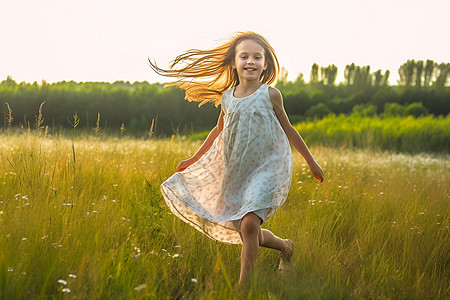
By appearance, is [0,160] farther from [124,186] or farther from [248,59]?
[248,59]

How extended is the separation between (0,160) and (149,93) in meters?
18.9

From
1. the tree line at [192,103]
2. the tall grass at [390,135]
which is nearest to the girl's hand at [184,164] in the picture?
the tall grass at [390,135]

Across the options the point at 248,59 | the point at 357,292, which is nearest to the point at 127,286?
the point at 357,292

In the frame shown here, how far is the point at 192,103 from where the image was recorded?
21859 millimetres

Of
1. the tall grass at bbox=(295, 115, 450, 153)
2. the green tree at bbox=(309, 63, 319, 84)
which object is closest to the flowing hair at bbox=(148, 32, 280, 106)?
the tall grass at bbox=(295, 115, 450, 153)

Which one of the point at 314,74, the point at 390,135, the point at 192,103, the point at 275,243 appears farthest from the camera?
the point at 314,74

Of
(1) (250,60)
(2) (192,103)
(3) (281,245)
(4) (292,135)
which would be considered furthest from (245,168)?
(2) (192,103)

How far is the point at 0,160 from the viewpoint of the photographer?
487 centimetres

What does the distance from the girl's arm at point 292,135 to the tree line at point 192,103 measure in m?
17.7

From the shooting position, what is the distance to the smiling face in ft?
10.9

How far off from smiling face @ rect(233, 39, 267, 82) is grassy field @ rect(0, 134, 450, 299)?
44.7 inches

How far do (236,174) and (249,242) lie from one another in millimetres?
616

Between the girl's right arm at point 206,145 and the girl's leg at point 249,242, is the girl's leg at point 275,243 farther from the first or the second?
the girl's right arm at point 206,145

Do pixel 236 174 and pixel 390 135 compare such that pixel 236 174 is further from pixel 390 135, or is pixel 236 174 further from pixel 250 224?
pixel 390 135
